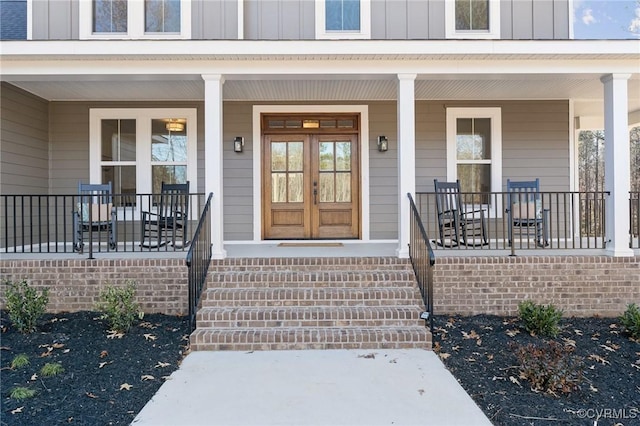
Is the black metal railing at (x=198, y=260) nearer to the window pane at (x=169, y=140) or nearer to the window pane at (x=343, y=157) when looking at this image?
the window pane at (x=169, y=140)

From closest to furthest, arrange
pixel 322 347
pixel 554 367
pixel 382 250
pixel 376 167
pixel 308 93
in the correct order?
pixel 554 367, pixel 322 347, pixel 382 250, pixel 308 93, pixel 376 167

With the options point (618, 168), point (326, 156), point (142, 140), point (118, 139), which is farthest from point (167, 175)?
point (618, 168)

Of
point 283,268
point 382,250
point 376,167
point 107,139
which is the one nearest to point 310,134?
point 376,167

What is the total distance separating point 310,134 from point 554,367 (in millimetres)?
5038

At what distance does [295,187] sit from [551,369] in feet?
15.7

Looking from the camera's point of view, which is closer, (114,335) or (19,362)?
(19,362)

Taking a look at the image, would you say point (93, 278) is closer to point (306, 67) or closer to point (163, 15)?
point (306, 67)

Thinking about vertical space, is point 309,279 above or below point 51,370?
above

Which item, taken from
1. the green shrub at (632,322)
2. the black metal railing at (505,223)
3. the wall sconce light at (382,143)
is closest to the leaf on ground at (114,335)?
the black metal railing at (505,223)

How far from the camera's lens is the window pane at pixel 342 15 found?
19.7 ft

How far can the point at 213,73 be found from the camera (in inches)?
198

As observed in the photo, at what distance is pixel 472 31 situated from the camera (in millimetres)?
6062

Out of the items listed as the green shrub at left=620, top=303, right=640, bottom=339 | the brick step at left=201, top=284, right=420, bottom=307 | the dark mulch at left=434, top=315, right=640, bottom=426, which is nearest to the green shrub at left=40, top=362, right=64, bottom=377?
the brick step at left=201, top=284, right=420, bottom=307

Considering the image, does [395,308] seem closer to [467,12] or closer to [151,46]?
[151,46]
